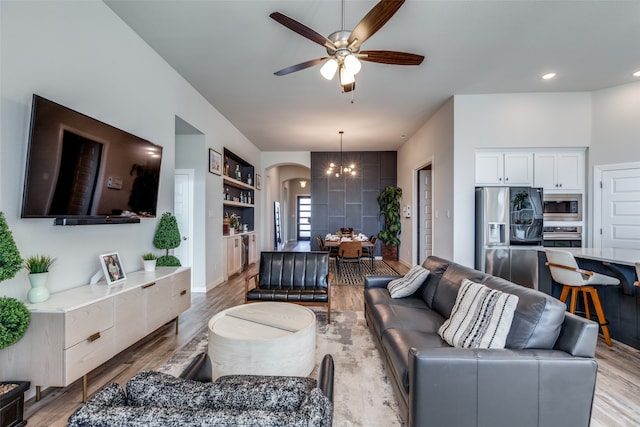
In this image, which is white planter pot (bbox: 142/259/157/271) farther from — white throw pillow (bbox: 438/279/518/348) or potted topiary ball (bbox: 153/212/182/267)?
white throw pillow (bbox: 438/279/518/348)

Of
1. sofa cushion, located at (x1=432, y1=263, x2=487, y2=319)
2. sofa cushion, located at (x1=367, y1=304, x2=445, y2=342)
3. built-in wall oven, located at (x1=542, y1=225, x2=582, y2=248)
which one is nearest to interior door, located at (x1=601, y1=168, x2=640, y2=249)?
built-in wall oven, located at (x1=542, y1=225, x2=582, y2=248)

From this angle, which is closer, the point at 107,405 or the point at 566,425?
the point at 107,405

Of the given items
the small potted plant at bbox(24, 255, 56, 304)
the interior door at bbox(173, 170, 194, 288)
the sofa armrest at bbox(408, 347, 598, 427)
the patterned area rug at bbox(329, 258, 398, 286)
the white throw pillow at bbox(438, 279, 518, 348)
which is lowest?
the patterned area rug at bbox(329, 258, 398, 286)

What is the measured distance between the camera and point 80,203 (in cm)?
228

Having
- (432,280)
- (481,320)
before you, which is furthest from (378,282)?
(481,320)

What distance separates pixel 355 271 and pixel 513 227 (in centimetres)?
327

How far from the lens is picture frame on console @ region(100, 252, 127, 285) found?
246 centimetres

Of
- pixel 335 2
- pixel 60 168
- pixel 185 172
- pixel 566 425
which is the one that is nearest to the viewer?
pixel 566 425

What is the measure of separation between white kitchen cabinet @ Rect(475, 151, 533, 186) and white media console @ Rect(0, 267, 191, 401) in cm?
471

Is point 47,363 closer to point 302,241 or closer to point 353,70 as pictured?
point 353,70

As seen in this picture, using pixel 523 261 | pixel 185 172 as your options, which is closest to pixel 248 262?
pixel 185 172

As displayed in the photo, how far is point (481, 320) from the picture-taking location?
1.71 meters

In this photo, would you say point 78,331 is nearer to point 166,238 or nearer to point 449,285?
point 166,238

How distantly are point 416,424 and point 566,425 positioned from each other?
2.35 feet
